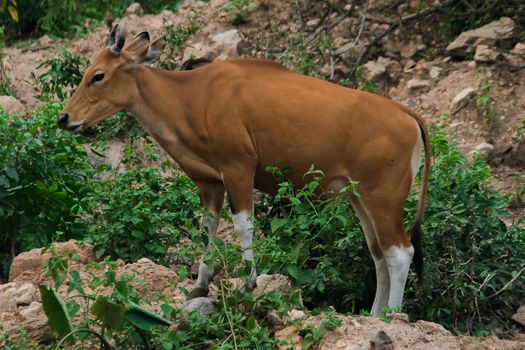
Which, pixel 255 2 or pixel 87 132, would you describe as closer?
pixel 87 132

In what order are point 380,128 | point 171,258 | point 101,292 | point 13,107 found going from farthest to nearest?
point 13,107
point 171,258
point 380,128
point 101,292

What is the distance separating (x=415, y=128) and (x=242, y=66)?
1.37 metres

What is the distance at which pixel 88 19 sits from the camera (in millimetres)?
16422

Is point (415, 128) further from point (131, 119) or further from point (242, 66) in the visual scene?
point (131, 119)

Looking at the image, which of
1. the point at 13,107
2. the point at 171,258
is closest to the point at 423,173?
the point at 171,258

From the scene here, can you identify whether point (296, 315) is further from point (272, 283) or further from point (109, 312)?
point (272, 283)

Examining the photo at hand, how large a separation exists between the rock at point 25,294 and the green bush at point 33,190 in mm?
1514

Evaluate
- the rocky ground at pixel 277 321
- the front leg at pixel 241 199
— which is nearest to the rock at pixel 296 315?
the rocky ground at pixel 277 321

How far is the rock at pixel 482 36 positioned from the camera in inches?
533

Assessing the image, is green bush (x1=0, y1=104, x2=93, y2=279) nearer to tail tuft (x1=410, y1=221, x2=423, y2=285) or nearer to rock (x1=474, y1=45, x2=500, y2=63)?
tail tuft (x1=410, y1=221, x2=423, y2=285)

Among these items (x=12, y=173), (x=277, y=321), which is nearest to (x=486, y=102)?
(x=12, y=173)

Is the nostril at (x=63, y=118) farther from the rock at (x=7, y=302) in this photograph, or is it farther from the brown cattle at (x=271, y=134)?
the rock at (x=7, y=302)

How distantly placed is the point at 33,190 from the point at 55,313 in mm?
3126

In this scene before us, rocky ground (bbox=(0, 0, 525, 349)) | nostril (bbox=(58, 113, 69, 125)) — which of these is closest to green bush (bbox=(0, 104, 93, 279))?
nostril (bbox=(58, 113, 69, 125))
